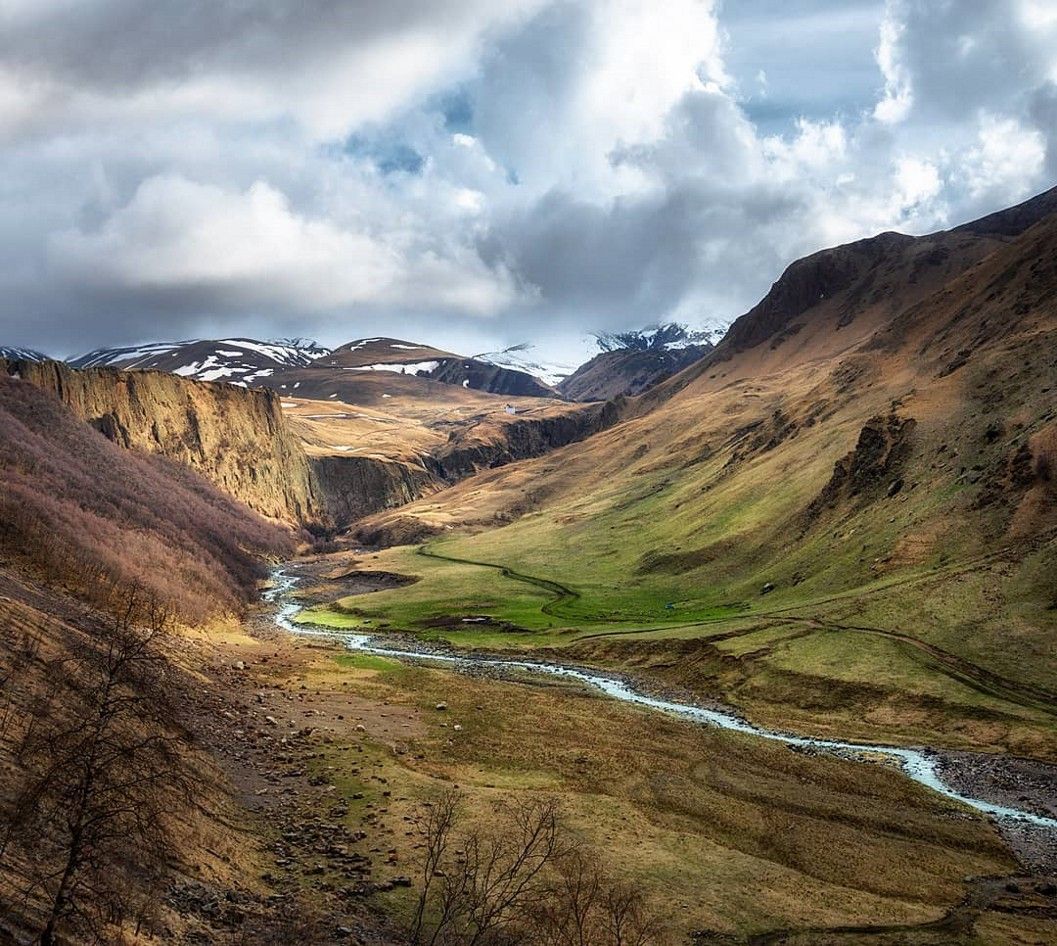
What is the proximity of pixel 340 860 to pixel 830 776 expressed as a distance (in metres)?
32.7

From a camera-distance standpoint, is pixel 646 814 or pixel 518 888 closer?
pixel 518 888

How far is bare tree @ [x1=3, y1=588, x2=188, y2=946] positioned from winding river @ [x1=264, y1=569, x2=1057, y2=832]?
45.0 metres

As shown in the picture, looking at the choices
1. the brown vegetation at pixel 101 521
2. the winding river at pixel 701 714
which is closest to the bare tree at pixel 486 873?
the winding river at pixel 701 714

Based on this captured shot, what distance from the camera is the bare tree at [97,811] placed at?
14680 millimetres

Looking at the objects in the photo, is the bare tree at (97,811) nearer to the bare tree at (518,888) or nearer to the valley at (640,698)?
the valley at (640,698)

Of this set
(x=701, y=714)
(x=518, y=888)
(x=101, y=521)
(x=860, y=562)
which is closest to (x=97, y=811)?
(x=518, y=888)

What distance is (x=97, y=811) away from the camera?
15336 millimetres

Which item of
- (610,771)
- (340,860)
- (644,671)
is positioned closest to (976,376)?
(644,671)

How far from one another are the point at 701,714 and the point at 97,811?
2428 inches

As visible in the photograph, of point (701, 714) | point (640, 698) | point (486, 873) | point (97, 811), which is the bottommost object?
point (701, 714)

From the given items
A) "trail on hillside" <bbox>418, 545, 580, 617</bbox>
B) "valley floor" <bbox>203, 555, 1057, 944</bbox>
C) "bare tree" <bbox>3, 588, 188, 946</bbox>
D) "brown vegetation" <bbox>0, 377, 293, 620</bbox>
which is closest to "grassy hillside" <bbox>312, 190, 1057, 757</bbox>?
"trail on hillside" <bbox>418, 545, 580, 617</bbox>

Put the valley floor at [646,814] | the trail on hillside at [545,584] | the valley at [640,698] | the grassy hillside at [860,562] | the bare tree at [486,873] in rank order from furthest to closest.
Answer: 1. the trail on hillside at [545,584]
2. the grassy hillside at [860,562]
3. the valley floor at [646,814]
4. the valley at [640,698]
5. the bare tree at [486,873]

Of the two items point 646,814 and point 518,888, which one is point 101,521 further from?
point 518,888

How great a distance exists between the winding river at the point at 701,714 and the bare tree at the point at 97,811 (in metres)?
45.0
